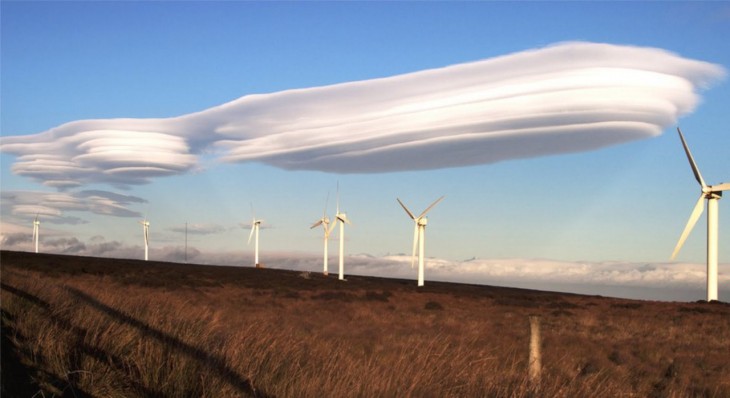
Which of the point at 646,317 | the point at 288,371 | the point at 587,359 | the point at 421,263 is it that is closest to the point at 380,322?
the point at 587,359

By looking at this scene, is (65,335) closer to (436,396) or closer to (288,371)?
(288,371)

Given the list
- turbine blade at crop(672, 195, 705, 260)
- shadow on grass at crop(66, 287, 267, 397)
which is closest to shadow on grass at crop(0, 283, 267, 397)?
shadow on grass at crop(66, 287, 267, 397)

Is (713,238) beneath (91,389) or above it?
above

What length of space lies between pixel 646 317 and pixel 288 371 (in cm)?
3525

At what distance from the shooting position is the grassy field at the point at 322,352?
865 cm

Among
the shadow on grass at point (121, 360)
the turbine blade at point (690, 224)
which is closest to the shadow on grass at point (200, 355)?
the shadow on grass at point (121, 360)

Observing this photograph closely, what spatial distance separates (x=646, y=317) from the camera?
132 feet

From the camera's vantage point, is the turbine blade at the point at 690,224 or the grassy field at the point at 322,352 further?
the turbine blade at the point at 690,224

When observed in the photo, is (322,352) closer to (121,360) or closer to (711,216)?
(121,360)

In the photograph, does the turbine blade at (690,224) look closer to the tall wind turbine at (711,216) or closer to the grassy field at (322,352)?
the tall wind turbine at (711,216)

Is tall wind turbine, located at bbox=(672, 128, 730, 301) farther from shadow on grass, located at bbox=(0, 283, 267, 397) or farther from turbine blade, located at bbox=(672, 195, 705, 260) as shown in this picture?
shadow on grass, located at bbox=(0, 283, 267, 397)

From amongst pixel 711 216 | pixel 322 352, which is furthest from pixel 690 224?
pixel 322 352

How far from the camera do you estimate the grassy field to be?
865cm

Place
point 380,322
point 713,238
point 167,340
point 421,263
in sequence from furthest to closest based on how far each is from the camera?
1. point 421,263
2. point 713,238
3. point 380,322
4. point 167,340
